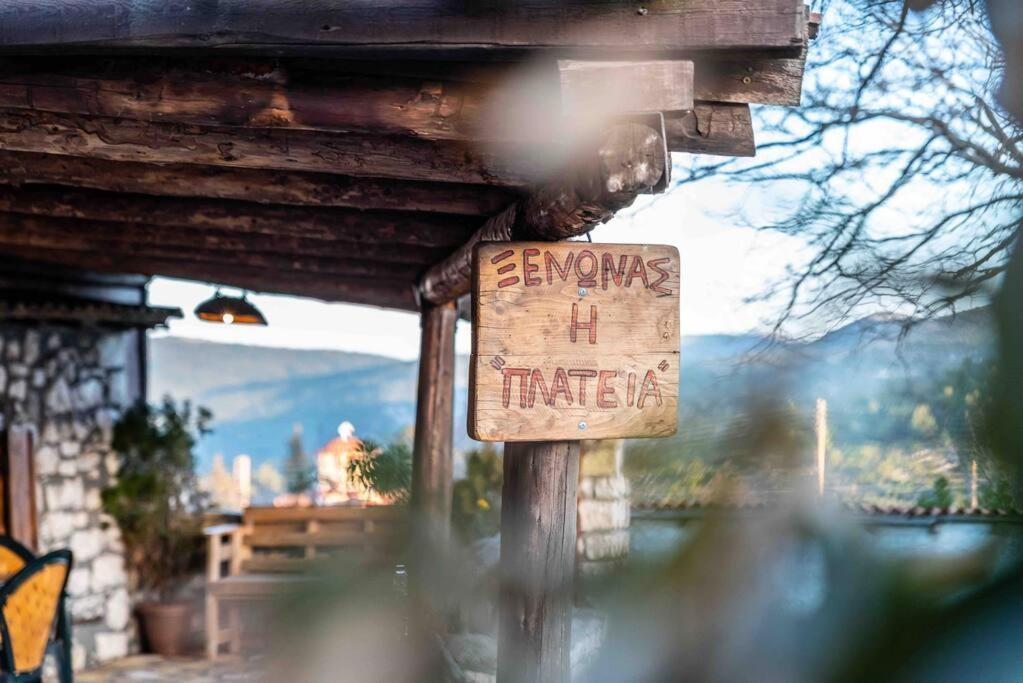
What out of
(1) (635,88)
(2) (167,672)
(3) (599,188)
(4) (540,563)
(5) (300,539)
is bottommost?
(2) (167,672)

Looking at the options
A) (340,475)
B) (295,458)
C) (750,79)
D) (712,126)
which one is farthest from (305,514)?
(750,79)

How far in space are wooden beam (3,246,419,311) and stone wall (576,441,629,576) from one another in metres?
1.28

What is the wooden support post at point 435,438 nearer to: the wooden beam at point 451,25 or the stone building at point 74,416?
the wooden beam at point 451,25

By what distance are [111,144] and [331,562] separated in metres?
4.02

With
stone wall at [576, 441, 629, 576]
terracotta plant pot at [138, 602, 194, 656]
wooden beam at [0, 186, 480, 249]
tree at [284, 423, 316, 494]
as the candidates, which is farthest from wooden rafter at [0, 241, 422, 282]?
tree at [284, 423, 316, 494]

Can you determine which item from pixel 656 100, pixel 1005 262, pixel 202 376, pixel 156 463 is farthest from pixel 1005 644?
pixel 202 376

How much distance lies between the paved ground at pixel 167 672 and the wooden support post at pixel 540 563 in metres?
3.49

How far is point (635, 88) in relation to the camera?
71.2 inches

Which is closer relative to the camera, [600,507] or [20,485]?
[600,507]

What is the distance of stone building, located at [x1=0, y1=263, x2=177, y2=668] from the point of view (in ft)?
→ 17.4

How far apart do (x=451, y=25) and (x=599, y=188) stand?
44 centimetres

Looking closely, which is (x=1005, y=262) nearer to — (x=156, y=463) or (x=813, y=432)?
(x=813, y=432)

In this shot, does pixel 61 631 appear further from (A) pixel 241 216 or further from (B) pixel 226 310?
(B) pixel 226 310

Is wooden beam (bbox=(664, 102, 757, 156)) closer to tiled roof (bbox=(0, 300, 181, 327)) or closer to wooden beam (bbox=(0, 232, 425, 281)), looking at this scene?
wooden beam (bbox=(0, 232, 425, 281))
